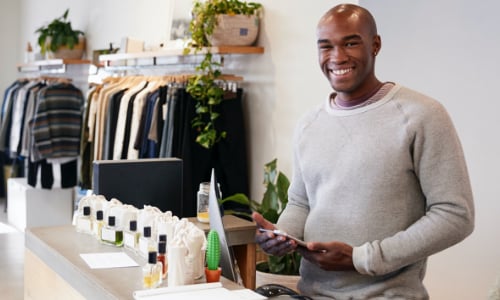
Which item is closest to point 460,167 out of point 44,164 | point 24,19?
point 44,164

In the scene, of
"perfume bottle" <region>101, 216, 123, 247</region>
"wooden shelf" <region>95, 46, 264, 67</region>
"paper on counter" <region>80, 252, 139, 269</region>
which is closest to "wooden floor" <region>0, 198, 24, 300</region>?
"wooden shelf" <region>95, 46, 264, 67</region>

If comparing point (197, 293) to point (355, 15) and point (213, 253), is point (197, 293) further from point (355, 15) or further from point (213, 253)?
point (355, 15)

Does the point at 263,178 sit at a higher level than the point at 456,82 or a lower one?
lower

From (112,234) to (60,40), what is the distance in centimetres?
595

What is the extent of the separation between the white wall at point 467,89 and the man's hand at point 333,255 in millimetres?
1446

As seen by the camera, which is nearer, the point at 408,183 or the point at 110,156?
the point at 408,183

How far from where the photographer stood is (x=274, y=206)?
443 centimetres

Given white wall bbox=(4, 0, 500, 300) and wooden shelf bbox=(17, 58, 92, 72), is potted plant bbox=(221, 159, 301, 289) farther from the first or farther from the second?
wooden shelf bbox=(17, 58, 92, 72)

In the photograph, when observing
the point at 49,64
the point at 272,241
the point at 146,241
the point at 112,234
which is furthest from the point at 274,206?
the point at 49,64

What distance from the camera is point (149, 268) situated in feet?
7.18

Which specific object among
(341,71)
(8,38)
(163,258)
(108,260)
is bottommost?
(108,260)

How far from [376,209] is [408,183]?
12cm

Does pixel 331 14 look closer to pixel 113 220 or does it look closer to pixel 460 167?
pixel 460 167

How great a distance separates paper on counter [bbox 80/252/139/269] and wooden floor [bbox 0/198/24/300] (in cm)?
318
